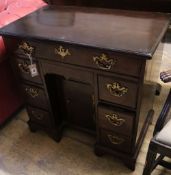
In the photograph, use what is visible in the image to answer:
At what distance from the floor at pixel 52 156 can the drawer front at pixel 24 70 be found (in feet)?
1.48

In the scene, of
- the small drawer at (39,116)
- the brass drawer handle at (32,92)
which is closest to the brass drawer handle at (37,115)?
the small drawer at (39,116)

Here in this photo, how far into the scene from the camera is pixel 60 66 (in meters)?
1.09

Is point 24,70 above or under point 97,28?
under

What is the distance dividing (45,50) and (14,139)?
28.8 inches

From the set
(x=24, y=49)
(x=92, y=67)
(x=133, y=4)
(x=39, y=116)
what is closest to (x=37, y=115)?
(x=39, y=116)

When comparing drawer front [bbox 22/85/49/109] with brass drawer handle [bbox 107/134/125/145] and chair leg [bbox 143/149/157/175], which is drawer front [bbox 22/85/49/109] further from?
chair leg [bbox 143/149/157/175]

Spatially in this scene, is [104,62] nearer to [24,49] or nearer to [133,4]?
[24,49]

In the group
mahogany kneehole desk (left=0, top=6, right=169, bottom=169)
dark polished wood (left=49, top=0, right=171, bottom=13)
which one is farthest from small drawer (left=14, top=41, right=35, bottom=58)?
dark polished wood (left=49, top=0, right=171, bottom=13)

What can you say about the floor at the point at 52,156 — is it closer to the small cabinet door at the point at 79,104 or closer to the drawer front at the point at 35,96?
the small cabinet door at the point at 79,104

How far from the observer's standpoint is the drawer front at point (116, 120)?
3.50 feet

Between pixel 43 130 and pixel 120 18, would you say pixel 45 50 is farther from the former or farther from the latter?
pixel 43 130

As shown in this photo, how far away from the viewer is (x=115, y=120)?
43.7 inches

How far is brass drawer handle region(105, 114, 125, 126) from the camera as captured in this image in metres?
1.09

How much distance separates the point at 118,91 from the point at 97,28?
0.32 metres
